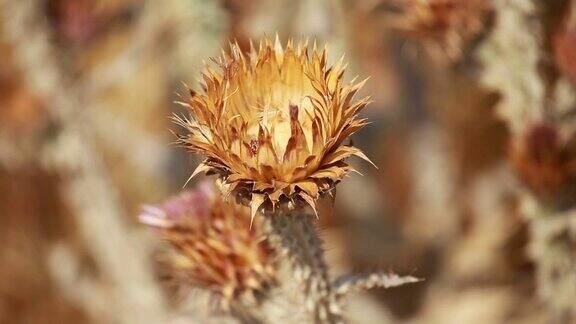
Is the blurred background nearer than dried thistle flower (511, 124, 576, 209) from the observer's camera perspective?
No

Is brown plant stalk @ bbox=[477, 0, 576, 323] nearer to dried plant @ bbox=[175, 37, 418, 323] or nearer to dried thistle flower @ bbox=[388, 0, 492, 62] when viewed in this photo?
dried thistle flower @ bbox=[388, 0, 492, 62]

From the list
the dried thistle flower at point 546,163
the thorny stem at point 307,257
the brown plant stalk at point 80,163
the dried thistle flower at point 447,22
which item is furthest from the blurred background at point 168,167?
the thorny stem at point 307,257

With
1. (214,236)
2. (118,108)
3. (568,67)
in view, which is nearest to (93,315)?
(118,108)

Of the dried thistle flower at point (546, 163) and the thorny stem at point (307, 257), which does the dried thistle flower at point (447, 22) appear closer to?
the dried thistle flower at point (546, 163)

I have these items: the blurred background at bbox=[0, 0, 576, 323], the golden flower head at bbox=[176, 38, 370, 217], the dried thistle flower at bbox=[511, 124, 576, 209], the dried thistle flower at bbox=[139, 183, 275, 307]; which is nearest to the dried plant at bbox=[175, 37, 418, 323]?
the golden flower head at bbox=[176, 38, 370, 217]

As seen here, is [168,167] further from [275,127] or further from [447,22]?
[275,127]

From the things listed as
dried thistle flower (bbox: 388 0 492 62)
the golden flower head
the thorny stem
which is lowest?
the thorny stem

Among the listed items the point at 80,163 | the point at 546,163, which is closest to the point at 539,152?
the point at 546,163

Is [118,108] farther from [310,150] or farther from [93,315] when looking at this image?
[310,150]
